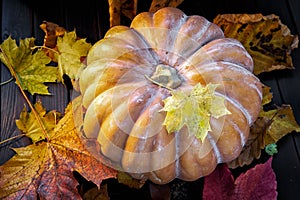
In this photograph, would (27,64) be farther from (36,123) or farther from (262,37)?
(262,37)

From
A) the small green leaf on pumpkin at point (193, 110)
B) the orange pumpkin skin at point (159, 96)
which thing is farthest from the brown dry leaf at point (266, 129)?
the small green leaf on pumpkin at point (193, 110)

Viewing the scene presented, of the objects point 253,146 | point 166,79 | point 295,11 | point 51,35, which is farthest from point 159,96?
point 295,11

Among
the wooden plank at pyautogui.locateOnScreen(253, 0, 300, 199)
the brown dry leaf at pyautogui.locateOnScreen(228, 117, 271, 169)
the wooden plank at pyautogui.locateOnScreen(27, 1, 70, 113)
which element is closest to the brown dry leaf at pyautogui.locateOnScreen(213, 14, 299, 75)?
the wooden plank at pyautogui.locateOnScreen(253, 0, 300, 199)

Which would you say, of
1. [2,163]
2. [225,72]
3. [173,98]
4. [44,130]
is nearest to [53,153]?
[44,130]

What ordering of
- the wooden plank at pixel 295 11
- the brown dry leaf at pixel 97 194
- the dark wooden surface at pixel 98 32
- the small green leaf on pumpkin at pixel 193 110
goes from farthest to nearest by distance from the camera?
1. the wooden plank at pixel 295 11
2. the dark wooden surface at pixel 98 32
3. the brown dry leaf at pixel 97 194
4. the small green leaf on pumpkin at pixel 193 110

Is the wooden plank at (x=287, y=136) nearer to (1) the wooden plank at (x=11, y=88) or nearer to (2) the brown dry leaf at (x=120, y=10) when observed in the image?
(2) the brown dry leaf at (x=120, y=10)

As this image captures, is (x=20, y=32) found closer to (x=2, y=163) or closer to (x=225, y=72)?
(x=2, y=163)
